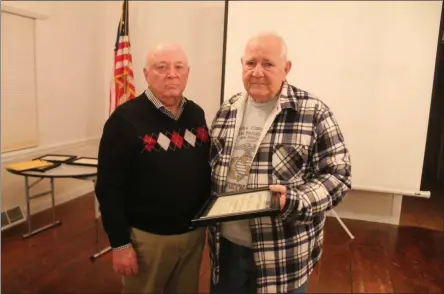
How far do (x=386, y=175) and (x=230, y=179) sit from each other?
235cm

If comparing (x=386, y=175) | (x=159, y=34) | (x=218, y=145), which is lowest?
(x=386, y=175)

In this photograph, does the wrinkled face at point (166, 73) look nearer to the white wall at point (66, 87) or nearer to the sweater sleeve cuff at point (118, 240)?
the sweater sleeve cuff at point (118, 240)

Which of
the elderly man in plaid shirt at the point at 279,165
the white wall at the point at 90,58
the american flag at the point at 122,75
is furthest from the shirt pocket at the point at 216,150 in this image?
the white wall at the point at 90,58

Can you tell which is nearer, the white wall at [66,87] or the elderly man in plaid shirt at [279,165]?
the elderly man in plaid shirt at [279,165]

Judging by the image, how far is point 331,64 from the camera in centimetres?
323

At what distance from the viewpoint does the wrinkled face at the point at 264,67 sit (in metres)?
1.21

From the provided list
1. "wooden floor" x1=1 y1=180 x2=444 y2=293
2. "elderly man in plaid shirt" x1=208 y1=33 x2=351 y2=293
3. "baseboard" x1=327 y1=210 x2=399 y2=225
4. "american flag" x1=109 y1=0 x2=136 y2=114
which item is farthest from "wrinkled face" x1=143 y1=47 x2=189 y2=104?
"baseboard" x1=327 y1=210 x2=399 y2=225

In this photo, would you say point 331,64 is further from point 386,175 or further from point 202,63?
point 202,63

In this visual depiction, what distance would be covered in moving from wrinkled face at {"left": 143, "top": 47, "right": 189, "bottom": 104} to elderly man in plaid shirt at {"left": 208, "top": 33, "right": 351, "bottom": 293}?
248 millimetres

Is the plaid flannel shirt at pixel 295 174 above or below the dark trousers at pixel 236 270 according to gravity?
above

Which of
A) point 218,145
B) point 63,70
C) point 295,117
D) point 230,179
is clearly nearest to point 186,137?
point 218,145

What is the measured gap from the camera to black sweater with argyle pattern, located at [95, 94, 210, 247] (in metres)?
1.31

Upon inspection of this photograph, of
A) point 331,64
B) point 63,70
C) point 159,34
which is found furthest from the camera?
point 159,34

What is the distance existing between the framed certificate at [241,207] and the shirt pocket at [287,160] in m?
0.09
